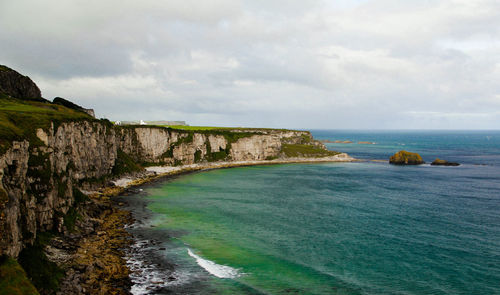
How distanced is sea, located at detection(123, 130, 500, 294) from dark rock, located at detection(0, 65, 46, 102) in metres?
46.4

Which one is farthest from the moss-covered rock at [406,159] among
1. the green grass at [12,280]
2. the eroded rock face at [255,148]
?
the green grass at [12,280]

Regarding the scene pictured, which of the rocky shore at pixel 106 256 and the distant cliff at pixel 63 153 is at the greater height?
the distant cliff at pixel 63 153

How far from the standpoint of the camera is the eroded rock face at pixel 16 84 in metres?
88.1

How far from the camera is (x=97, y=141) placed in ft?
259

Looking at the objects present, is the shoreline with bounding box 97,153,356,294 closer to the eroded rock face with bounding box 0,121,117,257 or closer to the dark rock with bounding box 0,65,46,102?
the eroded rock face with bounding box 0,121,117,257

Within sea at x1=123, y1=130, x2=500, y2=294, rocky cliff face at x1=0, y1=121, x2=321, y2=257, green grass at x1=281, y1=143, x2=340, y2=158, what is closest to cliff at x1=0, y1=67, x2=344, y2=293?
rocky cliff face at x1=0, y1=121, x2=321, y2=257

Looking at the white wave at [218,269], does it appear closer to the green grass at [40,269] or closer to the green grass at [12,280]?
the green grass at [40,269]

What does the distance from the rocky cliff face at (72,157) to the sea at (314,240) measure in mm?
11154

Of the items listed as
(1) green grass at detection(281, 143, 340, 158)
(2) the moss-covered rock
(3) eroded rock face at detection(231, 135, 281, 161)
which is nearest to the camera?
(2) the moss-covered rock

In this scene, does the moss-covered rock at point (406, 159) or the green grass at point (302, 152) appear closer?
the moss-covered rock at point (406, 159)

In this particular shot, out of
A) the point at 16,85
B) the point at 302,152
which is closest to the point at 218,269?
the point at 16,85

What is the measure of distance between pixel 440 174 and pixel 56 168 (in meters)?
115

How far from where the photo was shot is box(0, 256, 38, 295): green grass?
23.7 meters

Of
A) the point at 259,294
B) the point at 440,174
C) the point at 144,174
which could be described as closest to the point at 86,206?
the point at 259,294
